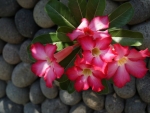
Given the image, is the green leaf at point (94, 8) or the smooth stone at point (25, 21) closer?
the green leaf at point (94, 8)

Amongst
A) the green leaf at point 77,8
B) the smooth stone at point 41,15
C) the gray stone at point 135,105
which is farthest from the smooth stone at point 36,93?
the green leaf at point 77,8

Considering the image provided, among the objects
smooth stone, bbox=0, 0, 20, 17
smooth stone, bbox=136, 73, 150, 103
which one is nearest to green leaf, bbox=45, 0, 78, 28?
smooth stone, bbox=0, 0, 20, 17

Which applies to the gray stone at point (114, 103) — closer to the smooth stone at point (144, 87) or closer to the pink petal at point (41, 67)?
the smooth stone at point (144, 87)

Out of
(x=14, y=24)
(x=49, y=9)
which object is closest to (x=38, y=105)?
(x=14, y=24)

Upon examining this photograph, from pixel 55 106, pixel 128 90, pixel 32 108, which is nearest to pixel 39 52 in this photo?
pixel 128 90

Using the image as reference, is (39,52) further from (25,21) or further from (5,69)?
(5,69)

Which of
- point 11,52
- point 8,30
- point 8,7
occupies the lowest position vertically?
point 11,52
